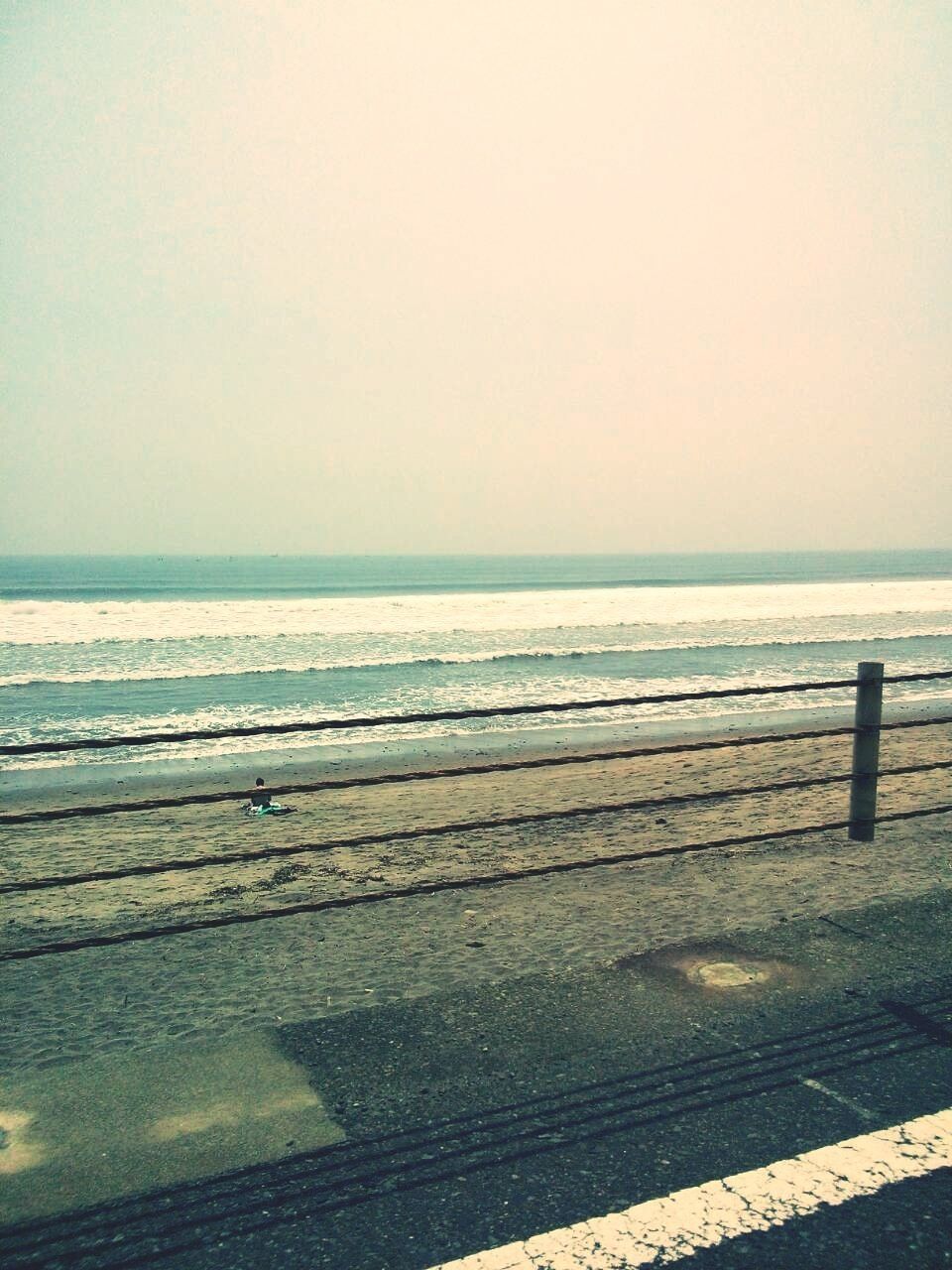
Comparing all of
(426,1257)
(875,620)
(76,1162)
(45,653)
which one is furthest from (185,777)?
(875,620)

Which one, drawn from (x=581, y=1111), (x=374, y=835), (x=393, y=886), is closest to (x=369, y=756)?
(x=393, y=886)

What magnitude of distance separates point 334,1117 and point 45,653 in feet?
92.7

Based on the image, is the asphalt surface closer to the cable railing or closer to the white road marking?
the white road marking

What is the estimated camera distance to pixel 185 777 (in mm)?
12117

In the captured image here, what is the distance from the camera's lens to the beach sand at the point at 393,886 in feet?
14.4

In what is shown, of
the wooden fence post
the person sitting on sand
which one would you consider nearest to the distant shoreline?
the person sitting on sand

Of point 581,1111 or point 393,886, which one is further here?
point 393,886

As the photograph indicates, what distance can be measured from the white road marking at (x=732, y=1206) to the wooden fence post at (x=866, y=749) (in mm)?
2898

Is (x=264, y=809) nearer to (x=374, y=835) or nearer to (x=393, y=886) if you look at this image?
(x=393, y=886)

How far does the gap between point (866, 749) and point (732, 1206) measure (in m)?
3.67

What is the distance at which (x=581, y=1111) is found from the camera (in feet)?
10.9

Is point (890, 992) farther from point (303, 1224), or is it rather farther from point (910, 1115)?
point (303, 1224)

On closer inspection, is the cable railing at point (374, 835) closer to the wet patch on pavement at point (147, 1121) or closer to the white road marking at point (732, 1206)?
the wet patch on pavement at point (147, 1121)

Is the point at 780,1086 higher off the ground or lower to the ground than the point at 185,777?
higher
